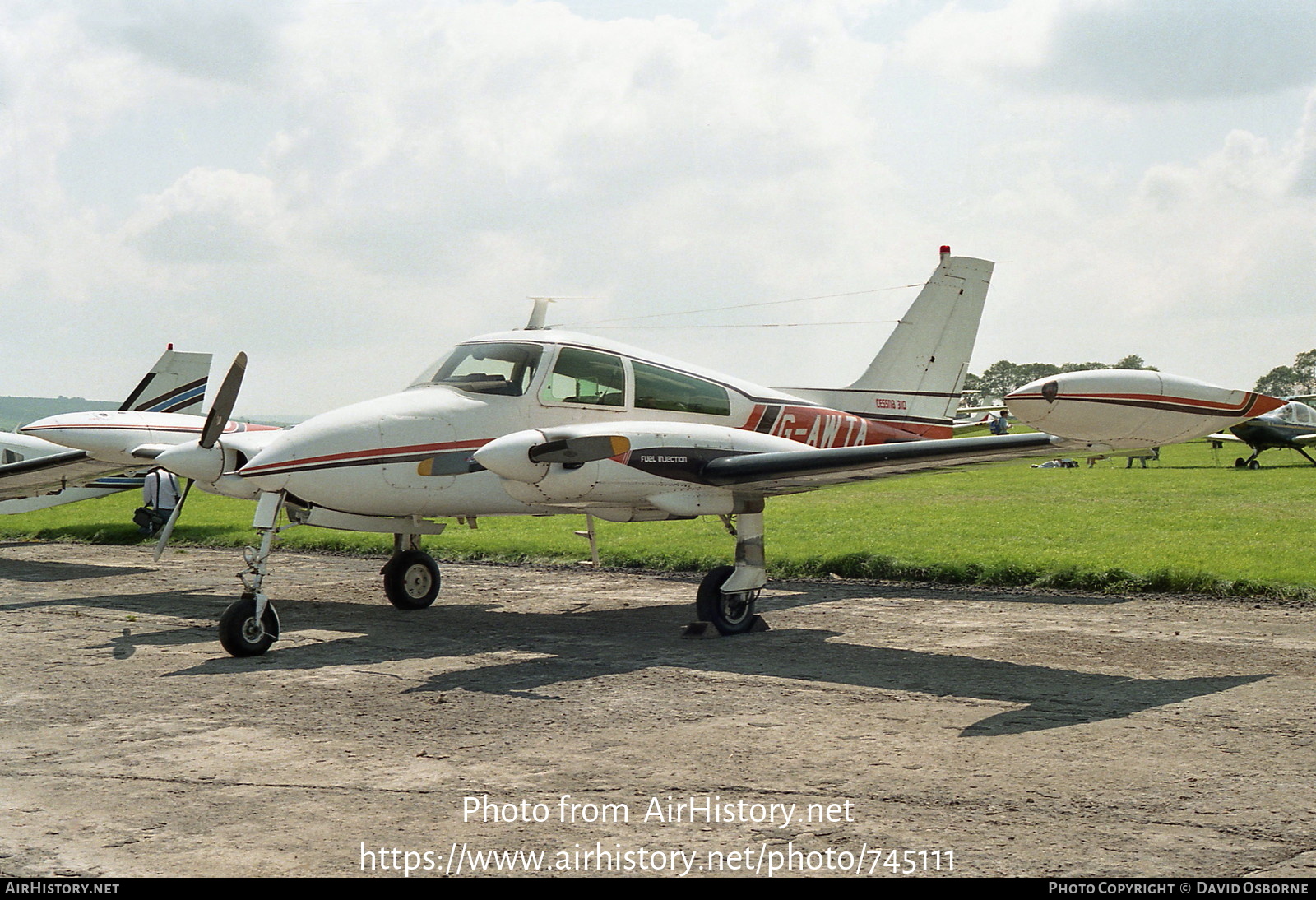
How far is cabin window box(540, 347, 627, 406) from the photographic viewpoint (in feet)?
38.8

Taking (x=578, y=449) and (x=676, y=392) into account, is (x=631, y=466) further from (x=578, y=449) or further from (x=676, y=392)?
(x=676, y=392)

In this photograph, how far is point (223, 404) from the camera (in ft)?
38.8

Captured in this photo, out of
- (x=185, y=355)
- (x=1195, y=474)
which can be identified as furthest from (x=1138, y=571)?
(x=1195, y=474)

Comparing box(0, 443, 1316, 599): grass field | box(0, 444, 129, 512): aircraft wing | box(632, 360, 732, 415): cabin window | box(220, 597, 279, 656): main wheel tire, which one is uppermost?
box(632, 360, 732, 415): cabin window

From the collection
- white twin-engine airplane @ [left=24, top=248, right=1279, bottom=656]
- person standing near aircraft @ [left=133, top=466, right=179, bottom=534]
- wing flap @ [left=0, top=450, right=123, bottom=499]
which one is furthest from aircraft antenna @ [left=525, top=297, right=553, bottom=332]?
person standing near aircraft @ [left=133, top=466, right=179, bottom=534]

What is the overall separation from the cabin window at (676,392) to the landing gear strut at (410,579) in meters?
3.54

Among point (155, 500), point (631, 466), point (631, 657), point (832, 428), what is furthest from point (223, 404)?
point (155, 500)

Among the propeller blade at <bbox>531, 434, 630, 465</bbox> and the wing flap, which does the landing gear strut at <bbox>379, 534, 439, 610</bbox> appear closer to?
the propeller blade at <bbox>531, 434, 630, 465</bbox>

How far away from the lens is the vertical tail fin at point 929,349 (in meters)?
15.1

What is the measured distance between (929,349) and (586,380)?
5.60 metres

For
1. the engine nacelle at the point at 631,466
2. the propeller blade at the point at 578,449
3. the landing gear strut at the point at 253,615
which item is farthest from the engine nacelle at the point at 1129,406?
the landing gear strut at the point at 253,615

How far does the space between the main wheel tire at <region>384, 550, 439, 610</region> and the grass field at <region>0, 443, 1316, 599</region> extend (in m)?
4.71

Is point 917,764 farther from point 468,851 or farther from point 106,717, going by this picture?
point 106,717

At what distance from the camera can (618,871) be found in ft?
14.9
